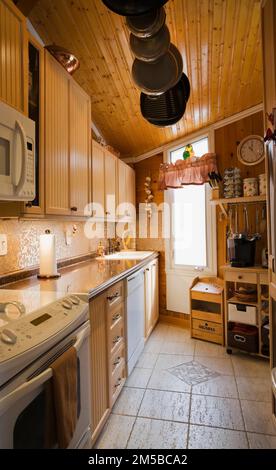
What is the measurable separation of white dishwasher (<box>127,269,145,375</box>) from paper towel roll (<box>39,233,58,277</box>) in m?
0.67

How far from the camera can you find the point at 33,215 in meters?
1.50

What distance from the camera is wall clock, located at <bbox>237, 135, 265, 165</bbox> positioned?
2879 mm

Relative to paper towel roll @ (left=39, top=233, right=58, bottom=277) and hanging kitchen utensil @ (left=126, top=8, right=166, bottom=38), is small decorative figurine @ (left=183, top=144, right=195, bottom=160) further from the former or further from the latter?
paper towel roll @ (left=39, top=233, right=58, bottom=277)

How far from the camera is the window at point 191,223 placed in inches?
132

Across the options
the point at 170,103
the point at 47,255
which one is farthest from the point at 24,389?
the point at 170,103

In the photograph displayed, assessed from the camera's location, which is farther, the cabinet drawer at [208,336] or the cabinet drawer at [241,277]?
the cabinet drawer at [208,336]

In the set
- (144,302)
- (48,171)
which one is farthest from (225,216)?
(48,171)

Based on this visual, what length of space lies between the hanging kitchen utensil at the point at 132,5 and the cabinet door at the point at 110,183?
168 cm

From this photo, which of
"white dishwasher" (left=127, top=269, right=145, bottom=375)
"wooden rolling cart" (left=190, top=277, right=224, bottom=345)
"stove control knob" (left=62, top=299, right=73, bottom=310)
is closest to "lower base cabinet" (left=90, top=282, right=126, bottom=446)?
"white dishwasher" (left=127, top=269, right=145, bottom=375)

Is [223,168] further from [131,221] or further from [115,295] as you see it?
[115,295]

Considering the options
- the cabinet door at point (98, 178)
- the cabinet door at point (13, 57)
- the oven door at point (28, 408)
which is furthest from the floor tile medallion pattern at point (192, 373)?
the cabinet door at point (13, 57)

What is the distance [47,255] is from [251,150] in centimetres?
249

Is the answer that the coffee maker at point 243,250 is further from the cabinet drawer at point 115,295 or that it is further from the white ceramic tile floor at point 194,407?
the cabinet drawer at point 115,295
